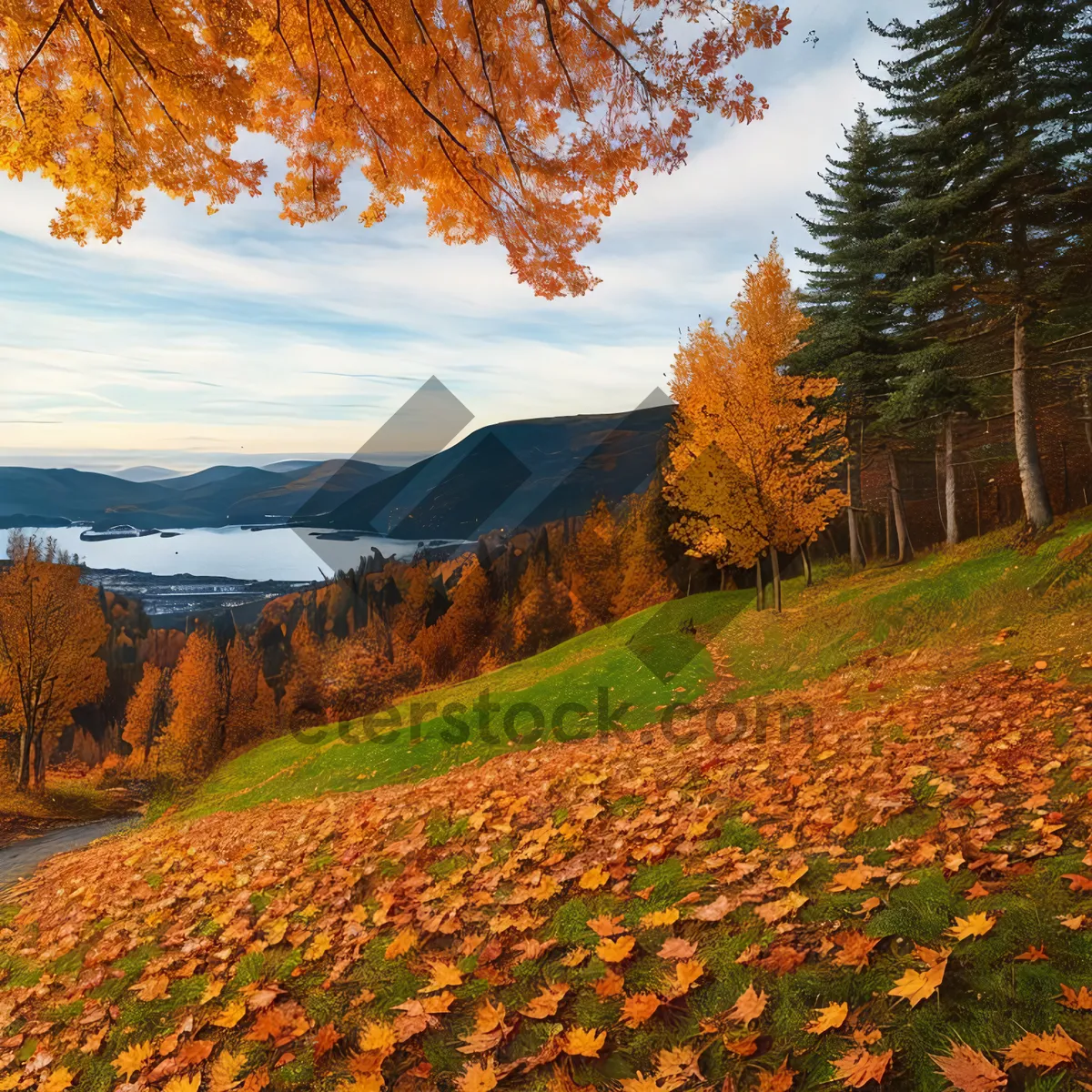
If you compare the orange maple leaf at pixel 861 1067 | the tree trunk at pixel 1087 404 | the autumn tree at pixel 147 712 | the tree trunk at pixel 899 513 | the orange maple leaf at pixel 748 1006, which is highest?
the tree trunk at pixel 1087 404

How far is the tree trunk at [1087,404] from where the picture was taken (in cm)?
817

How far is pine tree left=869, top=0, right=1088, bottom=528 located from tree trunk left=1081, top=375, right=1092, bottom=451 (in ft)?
2.35

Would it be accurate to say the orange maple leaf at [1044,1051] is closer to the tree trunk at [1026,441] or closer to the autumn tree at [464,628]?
the tree trunk at [1026,441]

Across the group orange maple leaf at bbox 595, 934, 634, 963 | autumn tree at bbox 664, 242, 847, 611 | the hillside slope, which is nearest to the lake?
autumn tree at bbox 664, 242, 847, 611

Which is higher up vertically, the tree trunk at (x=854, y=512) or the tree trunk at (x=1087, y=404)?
the tree trunk at (x=1087, y=404)

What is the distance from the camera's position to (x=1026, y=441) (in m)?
9.05

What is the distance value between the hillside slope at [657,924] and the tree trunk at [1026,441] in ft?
7.13

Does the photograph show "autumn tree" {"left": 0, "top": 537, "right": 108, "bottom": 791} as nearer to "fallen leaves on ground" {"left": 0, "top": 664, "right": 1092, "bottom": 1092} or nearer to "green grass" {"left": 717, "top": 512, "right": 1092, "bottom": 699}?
"fallen leaves on ground" {"left": 0, "top": 664, "right": 1092, "bottom": 1092}

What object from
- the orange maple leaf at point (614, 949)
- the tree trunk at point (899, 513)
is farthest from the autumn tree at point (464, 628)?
the orange maple leaf at point (614, 949)

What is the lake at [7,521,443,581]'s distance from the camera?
48.8 meters

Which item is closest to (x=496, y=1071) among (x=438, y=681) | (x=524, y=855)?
(x=524, y=855)

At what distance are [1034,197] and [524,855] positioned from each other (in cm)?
Answer: 1111
